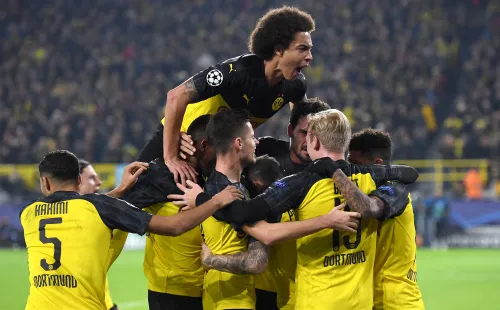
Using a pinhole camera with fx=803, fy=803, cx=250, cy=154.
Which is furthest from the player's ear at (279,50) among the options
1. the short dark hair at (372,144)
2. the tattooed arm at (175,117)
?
the short dark hair at (372,144)

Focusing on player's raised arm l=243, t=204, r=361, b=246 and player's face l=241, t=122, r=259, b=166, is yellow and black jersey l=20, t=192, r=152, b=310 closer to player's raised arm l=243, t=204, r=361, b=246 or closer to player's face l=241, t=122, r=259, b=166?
player's face l=241, t=122, r=259, b=166

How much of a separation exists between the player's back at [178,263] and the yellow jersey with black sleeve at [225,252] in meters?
0.47

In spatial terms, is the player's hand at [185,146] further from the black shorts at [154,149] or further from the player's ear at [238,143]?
the player's ear at [238,143]

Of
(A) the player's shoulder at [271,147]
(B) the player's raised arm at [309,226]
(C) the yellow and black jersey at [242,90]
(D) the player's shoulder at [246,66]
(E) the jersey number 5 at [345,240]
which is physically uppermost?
(D) the player's shoulder at [246,66]

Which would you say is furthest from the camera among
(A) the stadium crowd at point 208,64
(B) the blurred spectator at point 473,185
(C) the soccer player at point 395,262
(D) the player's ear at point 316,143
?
(A) the stadium crowd at point 208,64

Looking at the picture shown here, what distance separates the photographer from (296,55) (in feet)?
19.7

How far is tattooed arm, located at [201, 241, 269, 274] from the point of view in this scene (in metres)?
5.00

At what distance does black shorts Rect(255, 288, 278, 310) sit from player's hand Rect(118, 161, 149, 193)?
3.98 feet

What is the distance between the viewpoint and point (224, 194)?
5.04 meters

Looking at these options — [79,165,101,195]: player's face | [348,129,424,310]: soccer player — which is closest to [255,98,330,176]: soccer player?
[348,129,424,310]: soccer player

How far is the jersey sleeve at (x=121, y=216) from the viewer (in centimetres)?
521

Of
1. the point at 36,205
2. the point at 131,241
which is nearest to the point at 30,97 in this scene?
the point at 131,241

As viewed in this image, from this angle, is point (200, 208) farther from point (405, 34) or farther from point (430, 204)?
point (405, 34)

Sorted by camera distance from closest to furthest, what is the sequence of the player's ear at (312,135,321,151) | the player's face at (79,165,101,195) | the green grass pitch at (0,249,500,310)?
1. the player's ear at (312,135,321,151)
2. the player's face at (79,165,101,195)
3. the green grass pitch at (0,249,500,310)
